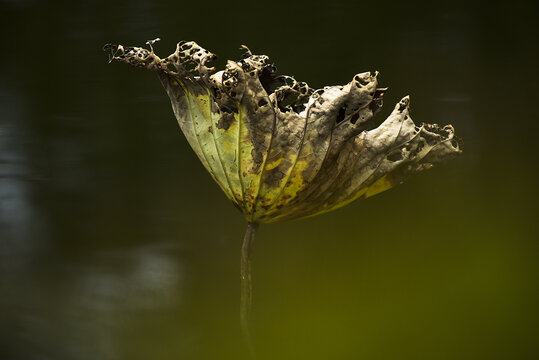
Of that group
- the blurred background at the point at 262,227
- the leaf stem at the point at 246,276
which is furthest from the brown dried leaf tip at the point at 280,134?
the blurred background at the point at 262,227

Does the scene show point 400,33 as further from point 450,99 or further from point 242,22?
point 242,22

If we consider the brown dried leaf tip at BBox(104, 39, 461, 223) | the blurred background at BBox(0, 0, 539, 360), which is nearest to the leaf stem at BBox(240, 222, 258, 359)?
the brown dried leaf tip at BBox(104, 39, 461, 223)

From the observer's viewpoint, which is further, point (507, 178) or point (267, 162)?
point (507, 178)

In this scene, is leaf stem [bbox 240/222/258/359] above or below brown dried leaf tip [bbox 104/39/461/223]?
below

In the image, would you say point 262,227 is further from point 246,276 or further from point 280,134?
point 280,134

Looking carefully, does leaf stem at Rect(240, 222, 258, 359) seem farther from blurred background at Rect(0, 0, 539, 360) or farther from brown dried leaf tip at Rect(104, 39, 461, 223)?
blurred background at Rect(0, 0, 539, 360)

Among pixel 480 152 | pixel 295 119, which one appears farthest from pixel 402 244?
pixel 295 119

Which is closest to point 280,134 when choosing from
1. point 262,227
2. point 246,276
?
point 246,276
